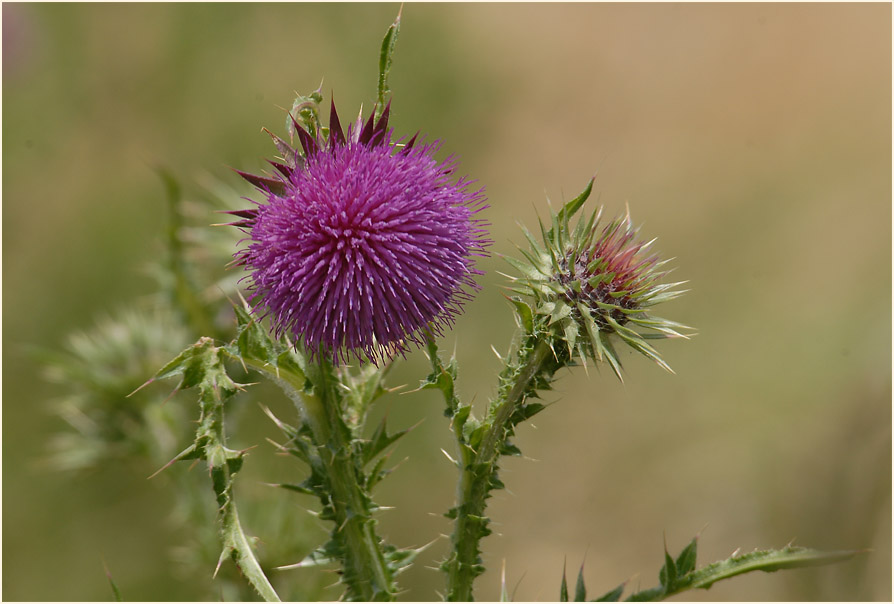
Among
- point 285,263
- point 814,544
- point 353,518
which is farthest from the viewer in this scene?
point 814,544

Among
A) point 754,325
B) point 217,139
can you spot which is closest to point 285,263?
point 217,139

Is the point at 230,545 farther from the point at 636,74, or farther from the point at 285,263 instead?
the point at 636,74

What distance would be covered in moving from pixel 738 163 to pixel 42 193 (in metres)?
8.63

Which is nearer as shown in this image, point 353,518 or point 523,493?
point 353,518

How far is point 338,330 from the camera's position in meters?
2.46

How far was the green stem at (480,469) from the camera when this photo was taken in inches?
107

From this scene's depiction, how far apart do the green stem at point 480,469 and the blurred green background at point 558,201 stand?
3326 mm

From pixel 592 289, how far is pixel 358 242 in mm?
909

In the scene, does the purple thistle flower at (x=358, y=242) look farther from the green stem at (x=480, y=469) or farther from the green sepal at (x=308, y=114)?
the green stem at (x=480, y=469)

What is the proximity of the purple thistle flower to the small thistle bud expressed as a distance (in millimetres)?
307

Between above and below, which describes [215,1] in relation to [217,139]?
above

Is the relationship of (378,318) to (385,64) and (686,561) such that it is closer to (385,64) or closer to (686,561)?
(385,64)

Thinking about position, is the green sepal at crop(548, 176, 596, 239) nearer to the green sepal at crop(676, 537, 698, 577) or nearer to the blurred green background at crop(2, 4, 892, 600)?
the green sepal at crop(676, 537, 698, 577)

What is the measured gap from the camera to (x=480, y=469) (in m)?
2.70
